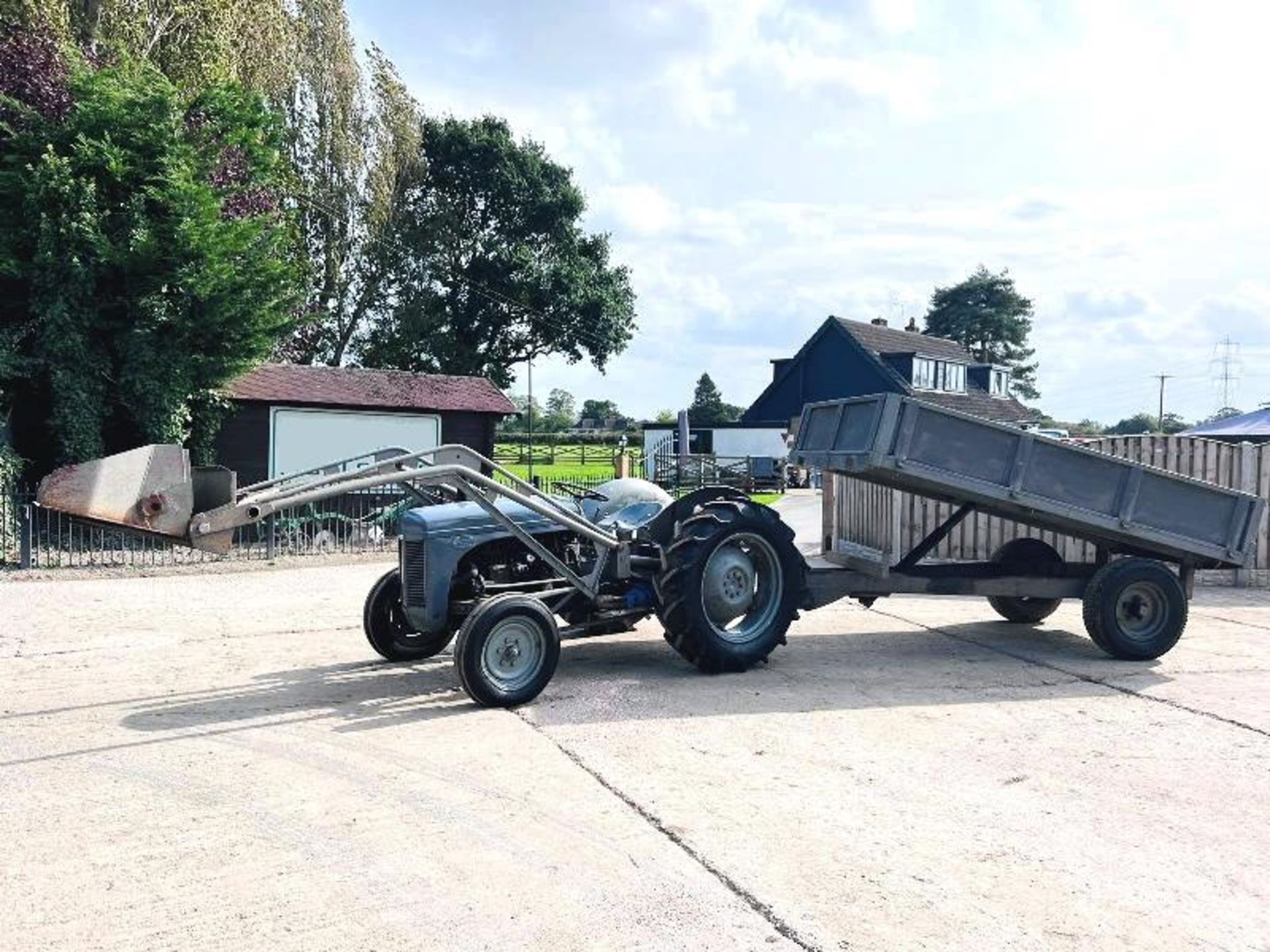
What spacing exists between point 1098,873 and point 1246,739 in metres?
2.75

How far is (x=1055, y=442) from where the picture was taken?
338 inches

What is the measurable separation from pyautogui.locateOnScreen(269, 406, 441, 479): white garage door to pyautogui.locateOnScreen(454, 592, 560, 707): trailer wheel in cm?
1367

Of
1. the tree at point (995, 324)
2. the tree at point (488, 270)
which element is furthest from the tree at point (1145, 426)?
the tree at point (488, 270)

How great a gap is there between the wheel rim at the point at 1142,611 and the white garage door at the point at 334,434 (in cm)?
1427

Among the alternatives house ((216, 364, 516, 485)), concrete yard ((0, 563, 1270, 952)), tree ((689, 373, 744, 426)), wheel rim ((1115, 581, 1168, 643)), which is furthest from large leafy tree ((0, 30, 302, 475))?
tree ((689, 373, 744, 426))

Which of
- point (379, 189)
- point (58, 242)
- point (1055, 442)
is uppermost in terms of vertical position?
point (379, 189)

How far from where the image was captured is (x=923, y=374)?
160ft

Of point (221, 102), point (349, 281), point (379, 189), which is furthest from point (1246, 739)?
point (349, 281)

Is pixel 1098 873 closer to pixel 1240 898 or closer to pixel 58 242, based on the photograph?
pixel 1240 898

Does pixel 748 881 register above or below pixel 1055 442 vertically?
below

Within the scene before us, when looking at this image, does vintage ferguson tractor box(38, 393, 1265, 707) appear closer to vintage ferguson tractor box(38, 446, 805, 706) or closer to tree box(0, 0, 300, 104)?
vintage ferguson tractor box(38, 446, 805, 706)

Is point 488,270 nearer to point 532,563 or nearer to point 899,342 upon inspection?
point 899,342

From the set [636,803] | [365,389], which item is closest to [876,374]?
[365,389]

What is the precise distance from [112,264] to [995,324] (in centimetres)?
7027
